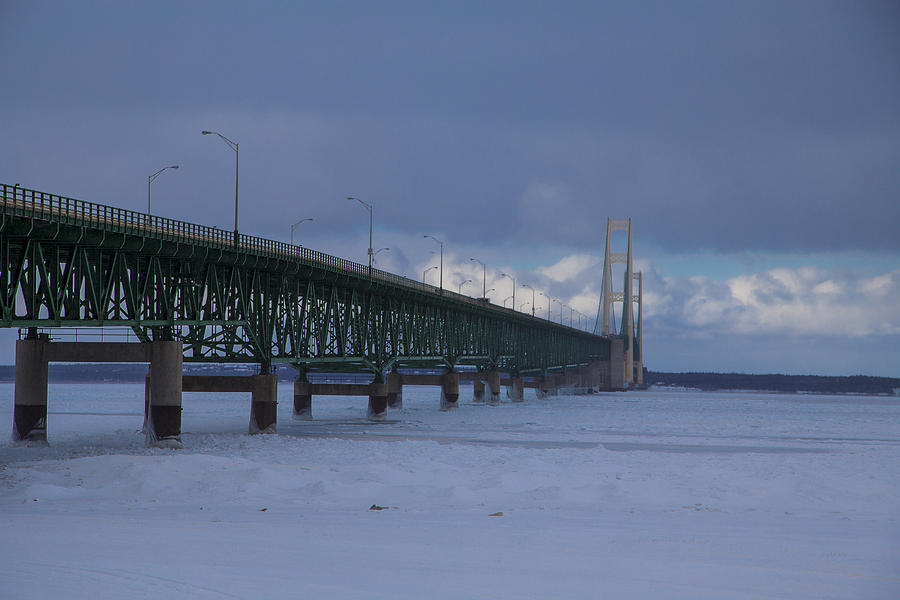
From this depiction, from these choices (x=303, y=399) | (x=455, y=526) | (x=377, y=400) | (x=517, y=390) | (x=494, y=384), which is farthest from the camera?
(x=517, y=390)

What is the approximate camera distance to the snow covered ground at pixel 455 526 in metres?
15.4

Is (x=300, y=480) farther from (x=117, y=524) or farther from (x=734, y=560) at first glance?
(x=734, y=560)

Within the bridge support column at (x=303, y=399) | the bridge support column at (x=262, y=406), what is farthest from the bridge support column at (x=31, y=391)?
the bridge support column at (x=303, y=399)

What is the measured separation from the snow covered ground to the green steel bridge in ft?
24.9

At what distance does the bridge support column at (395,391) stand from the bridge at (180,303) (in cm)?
1760

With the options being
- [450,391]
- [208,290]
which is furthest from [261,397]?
[450,391]

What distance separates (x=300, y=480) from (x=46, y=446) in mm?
26064

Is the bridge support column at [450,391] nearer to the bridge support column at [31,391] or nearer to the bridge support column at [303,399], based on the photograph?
the bridge support column at [303,399]

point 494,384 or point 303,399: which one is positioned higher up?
point 494,384

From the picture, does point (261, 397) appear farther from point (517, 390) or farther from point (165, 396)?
point (517, 390)

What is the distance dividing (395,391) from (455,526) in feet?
309

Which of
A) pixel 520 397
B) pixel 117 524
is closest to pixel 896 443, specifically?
pixel 117 524

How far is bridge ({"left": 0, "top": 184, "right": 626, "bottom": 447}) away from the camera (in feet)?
130

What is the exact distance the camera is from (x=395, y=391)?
115 m
